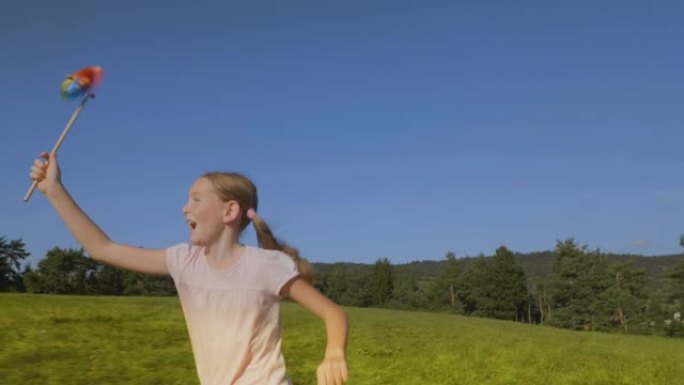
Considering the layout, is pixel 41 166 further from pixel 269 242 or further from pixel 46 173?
pixel 269 242

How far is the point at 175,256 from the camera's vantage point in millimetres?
3074

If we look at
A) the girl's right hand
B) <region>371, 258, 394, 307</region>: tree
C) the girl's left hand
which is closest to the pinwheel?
the girl's right hand

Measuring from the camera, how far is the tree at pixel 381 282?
9456 centimetres

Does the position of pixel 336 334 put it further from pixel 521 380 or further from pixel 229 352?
pixel 521 380

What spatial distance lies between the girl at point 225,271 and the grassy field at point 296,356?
9174 millimetres

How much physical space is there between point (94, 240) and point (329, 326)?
1.17 meters

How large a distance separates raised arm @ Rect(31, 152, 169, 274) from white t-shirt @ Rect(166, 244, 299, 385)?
0.27 metres

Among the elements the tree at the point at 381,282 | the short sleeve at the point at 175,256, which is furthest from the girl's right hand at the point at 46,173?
the tree at the point at 381,282

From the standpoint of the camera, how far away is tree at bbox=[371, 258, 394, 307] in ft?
310

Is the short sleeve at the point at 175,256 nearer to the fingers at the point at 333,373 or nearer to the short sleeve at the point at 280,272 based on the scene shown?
the short sleeve at the point at 280,272

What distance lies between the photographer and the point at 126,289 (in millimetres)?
78062

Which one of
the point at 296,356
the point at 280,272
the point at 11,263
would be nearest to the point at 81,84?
the point at 280,272

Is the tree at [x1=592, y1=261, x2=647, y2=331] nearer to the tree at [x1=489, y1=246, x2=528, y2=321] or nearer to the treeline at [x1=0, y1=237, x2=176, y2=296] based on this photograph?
the tree at [x1=489, y1=246, x2=528, y2=321]

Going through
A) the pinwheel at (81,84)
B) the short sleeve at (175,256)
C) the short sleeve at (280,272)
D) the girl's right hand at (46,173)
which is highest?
the pinwheel at (81,84)
